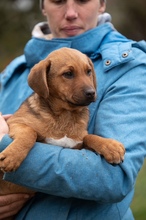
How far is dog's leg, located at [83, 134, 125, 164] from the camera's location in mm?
3180

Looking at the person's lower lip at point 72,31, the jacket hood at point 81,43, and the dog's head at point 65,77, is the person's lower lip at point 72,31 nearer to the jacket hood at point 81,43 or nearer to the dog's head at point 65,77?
the jacket hood at point 81,43

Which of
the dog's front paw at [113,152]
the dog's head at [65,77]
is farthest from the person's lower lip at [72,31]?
the dog's front paw at [113,152]

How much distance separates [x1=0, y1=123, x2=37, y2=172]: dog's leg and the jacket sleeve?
0.05m

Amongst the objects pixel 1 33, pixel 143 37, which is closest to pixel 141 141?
pixel 1 33

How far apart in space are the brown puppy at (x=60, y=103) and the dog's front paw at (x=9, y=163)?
0.24m

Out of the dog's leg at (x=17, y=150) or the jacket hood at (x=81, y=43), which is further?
the jacket hood at (x=81, y=43)

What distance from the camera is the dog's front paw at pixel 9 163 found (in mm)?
3133

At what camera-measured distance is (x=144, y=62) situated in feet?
12.0

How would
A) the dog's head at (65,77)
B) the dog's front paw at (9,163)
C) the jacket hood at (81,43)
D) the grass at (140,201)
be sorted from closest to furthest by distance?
1. the dog's front paw at (9,163)
2. the dog's head at (65,77)
3. the jacket hood at (81,43)
4. the grass at (140,201)

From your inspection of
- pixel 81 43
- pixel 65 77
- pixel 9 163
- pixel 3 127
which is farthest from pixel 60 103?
pixel 9 163

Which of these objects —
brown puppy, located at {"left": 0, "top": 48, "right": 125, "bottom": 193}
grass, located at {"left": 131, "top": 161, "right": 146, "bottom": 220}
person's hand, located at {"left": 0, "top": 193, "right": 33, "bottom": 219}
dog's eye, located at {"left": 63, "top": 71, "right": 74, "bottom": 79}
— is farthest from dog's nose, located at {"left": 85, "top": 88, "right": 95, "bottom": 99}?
grass, located at {"left": 131, "top": 161, "right": 146, "bottom": 220}

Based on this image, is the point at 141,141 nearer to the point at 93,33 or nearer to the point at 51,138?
the point at 51,138

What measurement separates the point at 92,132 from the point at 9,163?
830 mm

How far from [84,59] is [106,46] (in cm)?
27
